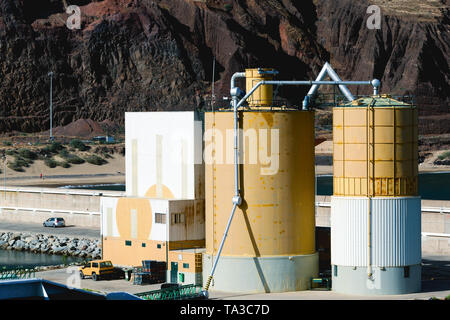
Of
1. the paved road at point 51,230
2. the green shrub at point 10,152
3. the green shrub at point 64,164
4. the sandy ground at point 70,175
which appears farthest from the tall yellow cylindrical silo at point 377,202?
the green shrub at point 10,152

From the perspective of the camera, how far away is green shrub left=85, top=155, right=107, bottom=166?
11323 centimetres

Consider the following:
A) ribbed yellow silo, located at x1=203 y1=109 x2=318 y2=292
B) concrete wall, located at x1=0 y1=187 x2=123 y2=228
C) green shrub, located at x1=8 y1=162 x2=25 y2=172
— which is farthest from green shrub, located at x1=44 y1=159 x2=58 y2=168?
ribbed yellow silo, located at x1=203 y1=109 x2=318 y2=292

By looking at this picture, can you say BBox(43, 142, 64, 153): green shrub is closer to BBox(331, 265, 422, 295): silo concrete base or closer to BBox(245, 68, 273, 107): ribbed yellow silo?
BBox(245, 68, 273, 107): ribbed yellow silo

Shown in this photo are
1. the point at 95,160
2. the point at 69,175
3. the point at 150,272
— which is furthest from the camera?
the point at 95,160

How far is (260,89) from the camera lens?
4200cm

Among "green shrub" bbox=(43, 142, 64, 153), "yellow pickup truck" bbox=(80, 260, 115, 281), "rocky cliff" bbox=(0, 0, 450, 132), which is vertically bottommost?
"yellow pickup truck" bbox=(80, 260, 115, 281)

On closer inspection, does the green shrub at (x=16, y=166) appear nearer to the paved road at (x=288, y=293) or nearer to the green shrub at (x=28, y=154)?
the green shrub at (x=28, y=154)

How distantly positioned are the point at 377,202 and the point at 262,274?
4.81m

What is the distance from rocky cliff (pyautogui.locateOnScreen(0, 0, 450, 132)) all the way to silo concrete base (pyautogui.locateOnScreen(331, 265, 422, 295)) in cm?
11287

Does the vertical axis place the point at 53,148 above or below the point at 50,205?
above

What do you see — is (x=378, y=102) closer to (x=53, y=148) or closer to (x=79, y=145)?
(x=53, y=148)

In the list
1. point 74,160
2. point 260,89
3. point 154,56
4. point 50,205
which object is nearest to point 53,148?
point 74,160

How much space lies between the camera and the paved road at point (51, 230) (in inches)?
2371

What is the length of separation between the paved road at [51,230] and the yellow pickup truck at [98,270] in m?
15.9
